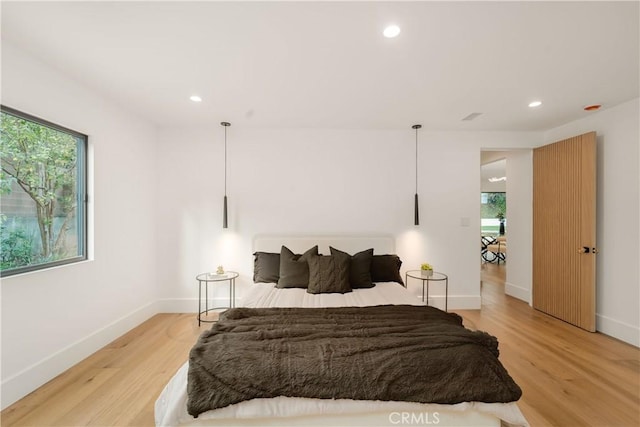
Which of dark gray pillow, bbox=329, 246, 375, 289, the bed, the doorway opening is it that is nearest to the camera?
the bed

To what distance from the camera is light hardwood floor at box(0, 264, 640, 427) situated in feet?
5.91

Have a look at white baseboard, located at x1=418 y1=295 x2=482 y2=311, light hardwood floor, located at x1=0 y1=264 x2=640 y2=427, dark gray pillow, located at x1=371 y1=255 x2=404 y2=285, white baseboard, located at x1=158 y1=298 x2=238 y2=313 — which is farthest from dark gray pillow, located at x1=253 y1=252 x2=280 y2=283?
white baseboard, located at x1=418 y1=295 x2=482 y2=311

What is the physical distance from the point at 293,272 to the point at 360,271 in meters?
0.77

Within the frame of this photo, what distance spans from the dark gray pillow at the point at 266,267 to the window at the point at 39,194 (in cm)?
170

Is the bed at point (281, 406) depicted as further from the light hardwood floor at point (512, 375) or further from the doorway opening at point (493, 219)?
the doorway opening at point (493, 219)

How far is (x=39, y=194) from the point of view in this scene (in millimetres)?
2223

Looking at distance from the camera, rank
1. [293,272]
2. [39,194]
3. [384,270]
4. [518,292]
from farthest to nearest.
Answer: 1. [518,292]
2. [384,270]
3. [293,272]
4. [39,194]

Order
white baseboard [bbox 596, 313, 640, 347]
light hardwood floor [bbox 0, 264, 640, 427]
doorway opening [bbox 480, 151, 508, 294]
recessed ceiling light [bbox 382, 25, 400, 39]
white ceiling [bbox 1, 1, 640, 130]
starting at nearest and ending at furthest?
white ceiling [bbox 1, 1, 640, 130] < recessed ceiling light [bbox 382, 25, 400, 39] < light hardwood floor [bbox 0, 264, 640, 427] < white baseboard [bbox 596, 313, 640, 347] < doorway opening [bbox 480, 151, 508, 294]

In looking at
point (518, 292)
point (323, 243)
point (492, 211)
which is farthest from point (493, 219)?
point (323, 243)

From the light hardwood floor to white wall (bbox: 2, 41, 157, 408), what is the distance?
0.19 meters

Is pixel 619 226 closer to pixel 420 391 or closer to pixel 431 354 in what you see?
pixel 431 354

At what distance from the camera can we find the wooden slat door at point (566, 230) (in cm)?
309

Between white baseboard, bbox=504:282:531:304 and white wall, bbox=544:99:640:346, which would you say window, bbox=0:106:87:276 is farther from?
white baseboard, bbox=504:282:531:304

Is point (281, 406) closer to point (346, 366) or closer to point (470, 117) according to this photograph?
point (346, 366)
